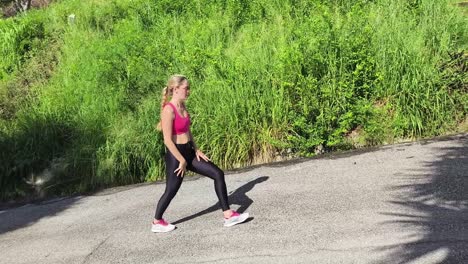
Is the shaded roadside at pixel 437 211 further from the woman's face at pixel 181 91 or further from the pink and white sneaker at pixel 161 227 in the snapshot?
the woman's face at pixel 181 91

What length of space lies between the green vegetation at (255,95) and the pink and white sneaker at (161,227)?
8.15 ft

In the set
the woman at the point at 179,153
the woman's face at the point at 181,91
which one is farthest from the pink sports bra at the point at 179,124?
the woman's face at the point at 181,91

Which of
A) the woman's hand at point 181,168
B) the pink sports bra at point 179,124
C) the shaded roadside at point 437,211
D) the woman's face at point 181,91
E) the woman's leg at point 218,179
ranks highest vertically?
the woman's face at point 181,91

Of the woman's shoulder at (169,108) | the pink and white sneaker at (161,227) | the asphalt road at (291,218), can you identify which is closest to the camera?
the asphalt road at (291,218)

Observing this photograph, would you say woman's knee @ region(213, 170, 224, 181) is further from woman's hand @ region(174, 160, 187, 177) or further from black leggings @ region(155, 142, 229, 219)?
woman's hand @ region(174, 160, 187, 177)

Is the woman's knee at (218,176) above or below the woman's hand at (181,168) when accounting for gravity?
below

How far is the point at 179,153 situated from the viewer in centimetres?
512

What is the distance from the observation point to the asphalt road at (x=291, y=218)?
4438 mm

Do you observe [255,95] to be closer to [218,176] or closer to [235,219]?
[218,176]

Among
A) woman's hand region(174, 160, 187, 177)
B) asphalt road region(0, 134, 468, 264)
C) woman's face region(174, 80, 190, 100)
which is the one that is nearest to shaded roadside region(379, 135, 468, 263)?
asphalt road region(0, 134, 468, 264)

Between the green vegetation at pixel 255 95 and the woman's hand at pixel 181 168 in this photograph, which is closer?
the woman's hand at pixel 181 168

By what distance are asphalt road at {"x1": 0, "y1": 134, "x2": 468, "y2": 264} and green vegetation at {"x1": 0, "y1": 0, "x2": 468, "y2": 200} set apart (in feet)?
2.11

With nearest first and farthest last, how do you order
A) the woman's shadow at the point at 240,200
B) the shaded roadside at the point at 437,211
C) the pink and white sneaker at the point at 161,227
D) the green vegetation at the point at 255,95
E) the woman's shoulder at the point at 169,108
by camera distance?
the shaded roadside at the point at 437,211 → the woman's shoulder at the point at 169,108 → the pink and white sneaker at the point at 161,227 → the woman's shadow at the point at 240,200 → the green vegetation at the point at 255,95

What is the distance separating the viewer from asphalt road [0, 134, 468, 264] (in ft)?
14.6
